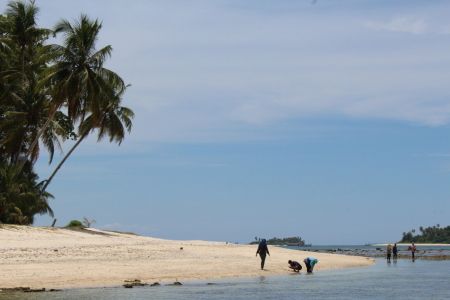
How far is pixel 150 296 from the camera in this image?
60.5 feet

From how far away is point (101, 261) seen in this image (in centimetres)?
2573

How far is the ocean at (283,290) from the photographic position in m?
18.5

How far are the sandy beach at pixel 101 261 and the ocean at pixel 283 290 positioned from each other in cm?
157

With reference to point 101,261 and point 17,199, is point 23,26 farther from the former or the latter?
point 101,261

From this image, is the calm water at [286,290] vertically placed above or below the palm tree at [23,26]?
below

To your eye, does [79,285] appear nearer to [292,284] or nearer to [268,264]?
[292,284]

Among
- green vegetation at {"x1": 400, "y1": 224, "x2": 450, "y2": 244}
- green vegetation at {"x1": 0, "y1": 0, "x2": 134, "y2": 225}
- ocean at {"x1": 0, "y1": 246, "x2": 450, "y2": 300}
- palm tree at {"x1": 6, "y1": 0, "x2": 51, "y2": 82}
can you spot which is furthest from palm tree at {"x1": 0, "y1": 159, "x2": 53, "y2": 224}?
green vegetation at {"x1": 400, "y1": 224, "x2": 450, "y2": 244}

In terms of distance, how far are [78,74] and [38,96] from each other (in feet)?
17.2

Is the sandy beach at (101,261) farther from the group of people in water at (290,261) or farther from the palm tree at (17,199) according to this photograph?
the palm tree at (17,199)

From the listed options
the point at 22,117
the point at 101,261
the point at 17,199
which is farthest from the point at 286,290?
the point at 22,117

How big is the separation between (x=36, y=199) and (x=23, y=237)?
975 centimetres

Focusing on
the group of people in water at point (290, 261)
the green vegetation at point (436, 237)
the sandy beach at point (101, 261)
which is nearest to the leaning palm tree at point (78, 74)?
the sandy beach at point (101, 261)

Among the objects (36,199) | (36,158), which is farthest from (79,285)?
(36,158)

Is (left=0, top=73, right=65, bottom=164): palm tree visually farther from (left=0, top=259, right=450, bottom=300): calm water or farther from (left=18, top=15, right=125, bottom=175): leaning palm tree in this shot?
(left=0, top=259, right=450, bottom=300): calm water
